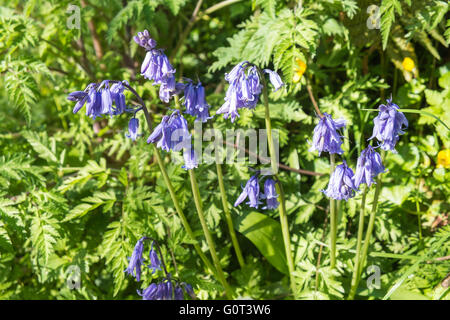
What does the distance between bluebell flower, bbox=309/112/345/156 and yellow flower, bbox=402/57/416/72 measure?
1.22 metres

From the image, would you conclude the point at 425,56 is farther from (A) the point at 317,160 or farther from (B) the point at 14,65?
(B) the point at 14,65

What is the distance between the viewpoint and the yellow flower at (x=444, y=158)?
2742 millimetres

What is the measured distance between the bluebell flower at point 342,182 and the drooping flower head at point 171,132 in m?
0.67

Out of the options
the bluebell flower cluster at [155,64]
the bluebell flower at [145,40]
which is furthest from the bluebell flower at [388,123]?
the bluebell flower at [145,40]

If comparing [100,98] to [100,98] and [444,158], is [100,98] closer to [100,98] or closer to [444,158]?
[100,98]

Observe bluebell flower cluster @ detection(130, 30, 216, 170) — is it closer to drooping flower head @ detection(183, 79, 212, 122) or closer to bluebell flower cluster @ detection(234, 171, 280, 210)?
drooping flower head @ detection(183, 79, 212, 122)

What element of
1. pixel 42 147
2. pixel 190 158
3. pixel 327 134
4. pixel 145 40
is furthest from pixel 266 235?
pixel 42 147

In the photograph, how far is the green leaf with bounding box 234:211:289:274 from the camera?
2.66m

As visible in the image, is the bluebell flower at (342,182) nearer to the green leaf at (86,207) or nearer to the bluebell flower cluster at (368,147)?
the bluebell flower cluster at (368,147)

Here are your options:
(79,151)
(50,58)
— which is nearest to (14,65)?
(79,151)

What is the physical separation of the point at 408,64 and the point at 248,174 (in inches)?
49.1

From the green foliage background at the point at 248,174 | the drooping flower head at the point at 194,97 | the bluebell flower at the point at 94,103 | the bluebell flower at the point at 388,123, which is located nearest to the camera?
the bluebell flower at the point at 388,123

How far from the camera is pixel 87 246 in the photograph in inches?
114

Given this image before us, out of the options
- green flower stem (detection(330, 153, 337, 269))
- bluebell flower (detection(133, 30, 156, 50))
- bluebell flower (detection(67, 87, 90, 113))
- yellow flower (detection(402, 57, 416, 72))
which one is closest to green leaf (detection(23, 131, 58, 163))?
bluebell flower (detection(67, 87, 90, 113))
